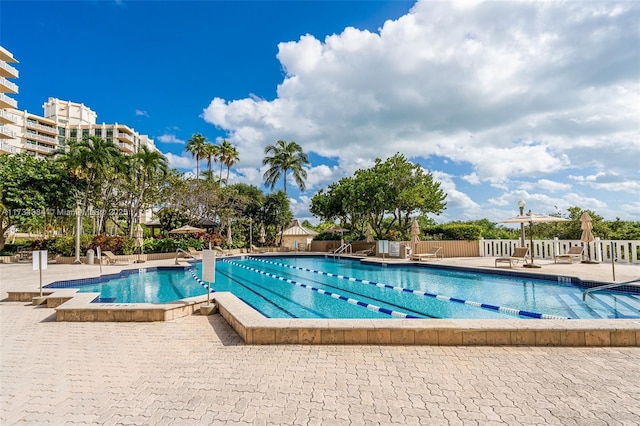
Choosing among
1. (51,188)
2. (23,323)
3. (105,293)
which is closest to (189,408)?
(23,323)

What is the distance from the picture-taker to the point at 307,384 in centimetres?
330

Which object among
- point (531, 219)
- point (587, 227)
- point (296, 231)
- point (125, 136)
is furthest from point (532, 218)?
point (125, 136)

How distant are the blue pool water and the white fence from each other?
347 centimetres

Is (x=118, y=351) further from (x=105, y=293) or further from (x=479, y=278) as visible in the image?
(x=479, y=278)

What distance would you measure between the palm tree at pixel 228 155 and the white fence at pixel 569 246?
96.3 ft

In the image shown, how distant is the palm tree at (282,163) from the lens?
36156mm

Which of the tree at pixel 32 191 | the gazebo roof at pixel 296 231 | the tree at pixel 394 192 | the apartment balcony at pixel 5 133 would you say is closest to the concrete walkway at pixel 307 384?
the tree at pixel 394 192

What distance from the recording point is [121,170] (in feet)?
80.5

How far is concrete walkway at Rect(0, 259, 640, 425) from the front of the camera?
270 cm

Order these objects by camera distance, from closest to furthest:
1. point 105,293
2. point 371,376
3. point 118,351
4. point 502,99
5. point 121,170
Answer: point 371,376 → point 118,351 → point 105,293 → point 502,99 → point 121,170

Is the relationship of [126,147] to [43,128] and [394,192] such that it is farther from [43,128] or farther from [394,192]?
[394,192]

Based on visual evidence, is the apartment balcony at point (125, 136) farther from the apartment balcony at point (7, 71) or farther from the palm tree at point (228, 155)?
the palm tree at point (228, 155)

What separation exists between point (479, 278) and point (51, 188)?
26.5 m

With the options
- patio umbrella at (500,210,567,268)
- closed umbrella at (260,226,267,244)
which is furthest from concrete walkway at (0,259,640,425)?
closed umbrella at (260,226,267,244)
